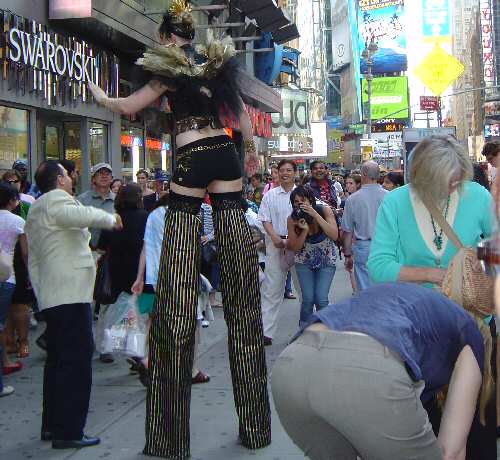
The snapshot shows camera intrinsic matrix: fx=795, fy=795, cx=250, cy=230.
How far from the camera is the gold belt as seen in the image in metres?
4.20

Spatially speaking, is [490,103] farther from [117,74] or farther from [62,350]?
[62,350]

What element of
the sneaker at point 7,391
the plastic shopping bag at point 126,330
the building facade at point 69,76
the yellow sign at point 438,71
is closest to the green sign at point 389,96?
the yellow sign at point 438,71

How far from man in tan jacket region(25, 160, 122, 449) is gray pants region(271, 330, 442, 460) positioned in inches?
99.7

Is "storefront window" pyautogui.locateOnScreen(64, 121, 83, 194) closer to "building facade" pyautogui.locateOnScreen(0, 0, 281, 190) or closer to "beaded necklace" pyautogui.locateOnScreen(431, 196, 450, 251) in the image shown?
"building facade" pyautogui.locateOnScreen(0, 0, 281, 190)

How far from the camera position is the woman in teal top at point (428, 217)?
3195 mm

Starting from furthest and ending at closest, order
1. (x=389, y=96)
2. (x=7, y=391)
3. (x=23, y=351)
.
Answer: (x=389, y=96)
(x=23, y=351)
(x=7, y=391)

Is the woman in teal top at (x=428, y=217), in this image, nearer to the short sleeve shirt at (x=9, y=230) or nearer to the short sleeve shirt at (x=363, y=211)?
the short sleeve shirt at (x=9, y=230)

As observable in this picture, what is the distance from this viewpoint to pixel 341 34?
109 m

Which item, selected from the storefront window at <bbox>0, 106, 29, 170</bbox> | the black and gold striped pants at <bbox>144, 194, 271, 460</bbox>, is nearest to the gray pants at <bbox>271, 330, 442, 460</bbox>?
the black and gold striped pants at <bbox>144, 194, 271, 460</bbox>

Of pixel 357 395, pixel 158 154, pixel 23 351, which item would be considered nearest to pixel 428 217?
pixel 357 395

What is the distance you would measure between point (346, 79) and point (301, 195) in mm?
109008

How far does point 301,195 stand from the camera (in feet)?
25.7

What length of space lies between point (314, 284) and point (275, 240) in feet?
1.94

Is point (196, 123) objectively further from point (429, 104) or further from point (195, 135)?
point (429, 104)
